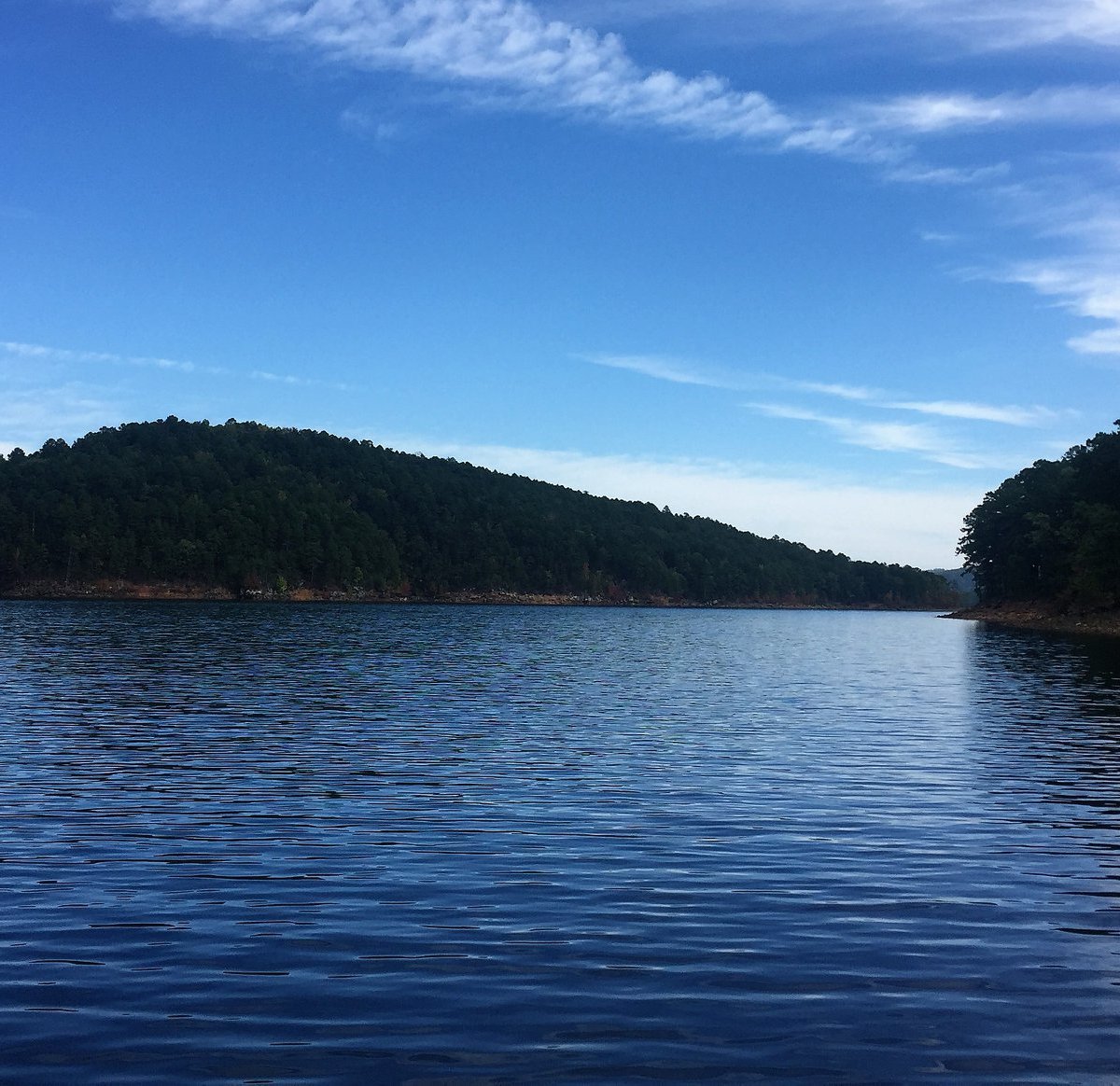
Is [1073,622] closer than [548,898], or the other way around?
[548,898]

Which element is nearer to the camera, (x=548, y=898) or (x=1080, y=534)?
(x=548, y=898)

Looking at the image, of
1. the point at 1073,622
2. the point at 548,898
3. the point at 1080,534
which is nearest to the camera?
the point at 548,898

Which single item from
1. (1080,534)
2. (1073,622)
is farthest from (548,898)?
(1073,622)

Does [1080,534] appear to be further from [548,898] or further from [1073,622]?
[548,898]

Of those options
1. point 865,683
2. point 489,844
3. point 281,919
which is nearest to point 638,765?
point 489,844

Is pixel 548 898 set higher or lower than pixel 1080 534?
lower

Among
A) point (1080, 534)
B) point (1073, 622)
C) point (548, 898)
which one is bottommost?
point (548, 898)

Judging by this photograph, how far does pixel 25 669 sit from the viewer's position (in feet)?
205

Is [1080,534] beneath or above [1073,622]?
above

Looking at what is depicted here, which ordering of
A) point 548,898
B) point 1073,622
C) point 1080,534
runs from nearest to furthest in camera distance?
point 548,898 < point 1080,534 < point 1073,622

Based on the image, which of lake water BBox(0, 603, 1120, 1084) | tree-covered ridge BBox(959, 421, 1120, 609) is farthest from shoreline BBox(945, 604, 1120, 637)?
lake water BBox(0, 603, 1120, 1084)

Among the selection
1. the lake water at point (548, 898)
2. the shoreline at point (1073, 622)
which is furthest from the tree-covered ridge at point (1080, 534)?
the lake water at point (548, 898)

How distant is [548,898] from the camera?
18141 mm

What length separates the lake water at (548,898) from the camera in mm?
12156
